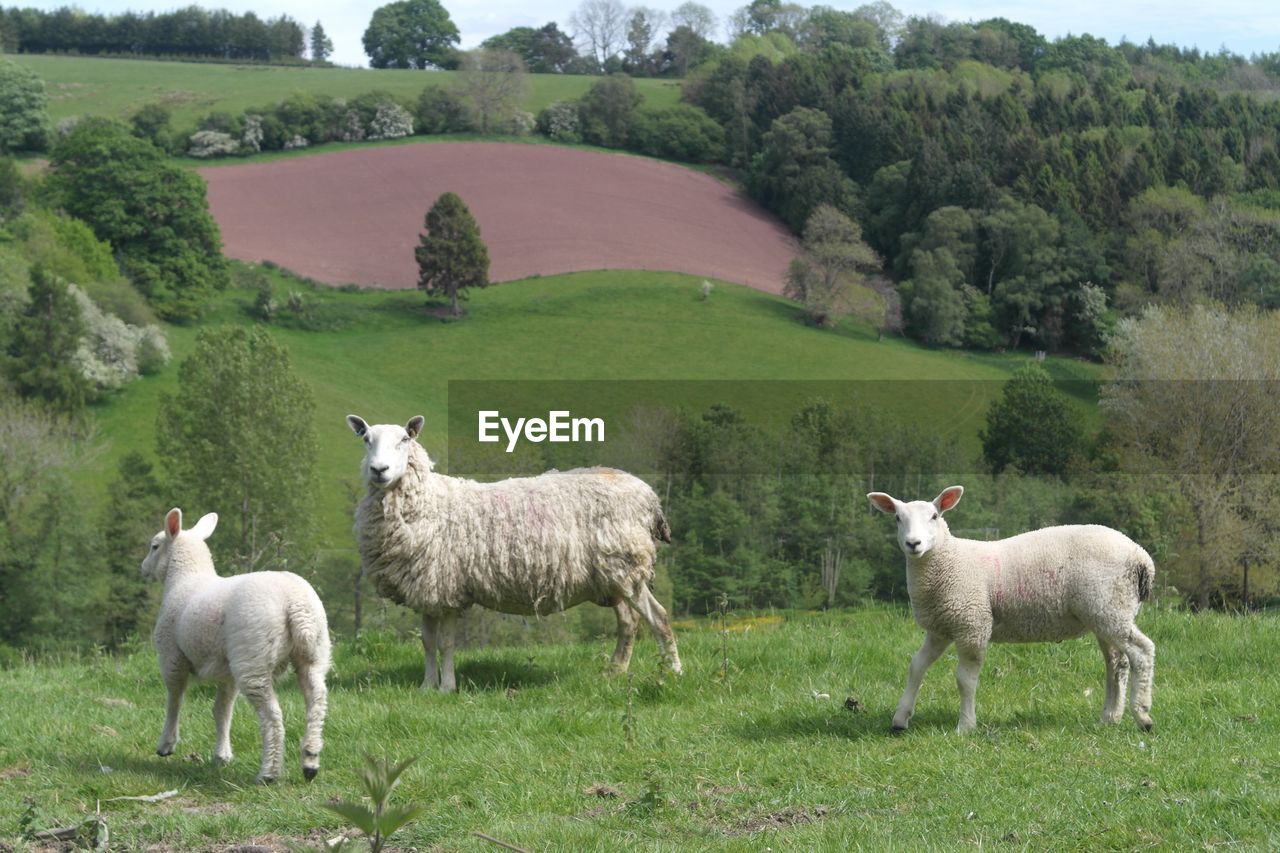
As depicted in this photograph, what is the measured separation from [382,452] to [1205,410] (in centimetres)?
5713

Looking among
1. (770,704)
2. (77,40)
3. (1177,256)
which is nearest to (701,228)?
(1177,256)

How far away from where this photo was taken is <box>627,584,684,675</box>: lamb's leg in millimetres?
13258

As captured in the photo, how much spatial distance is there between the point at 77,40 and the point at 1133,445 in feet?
467

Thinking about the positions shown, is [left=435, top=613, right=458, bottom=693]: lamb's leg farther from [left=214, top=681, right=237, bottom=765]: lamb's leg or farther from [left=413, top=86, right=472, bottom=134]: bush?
[left=413, top=86, right=472, bottom=134]: bush

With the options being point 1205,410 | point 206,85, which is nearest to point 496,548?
point 1205,410

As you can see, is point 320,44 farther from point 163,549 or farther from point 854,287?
point 163,549

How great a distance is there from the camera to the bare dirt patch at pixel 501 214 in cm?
10800

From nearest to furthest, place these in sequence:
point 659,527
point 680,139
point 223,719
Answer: point 223,719, point 659,527, point 680,139

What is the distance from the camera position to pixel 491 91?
14050cm

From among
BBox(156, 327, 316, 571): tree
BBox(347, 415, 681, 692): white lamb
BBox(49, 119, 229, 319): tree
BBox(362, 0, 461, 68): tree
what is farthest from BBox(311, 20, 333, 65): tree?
BBox(347, 415, 681, 692): white lamb

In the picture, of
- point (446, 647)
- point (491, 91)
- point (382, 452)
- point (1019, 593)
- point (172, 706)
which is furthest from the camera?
point (491, 91)

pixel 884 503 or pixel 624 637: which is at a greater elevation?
pixel 884 503

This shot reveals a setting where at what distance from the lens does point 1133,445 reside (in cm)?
6644

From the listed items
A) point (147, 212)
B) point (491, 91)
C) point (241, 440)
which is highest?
point (491, 91)
